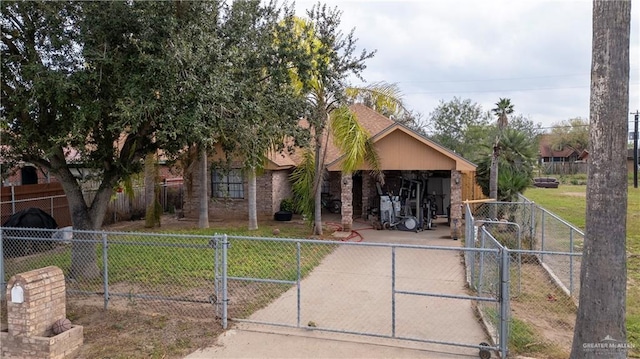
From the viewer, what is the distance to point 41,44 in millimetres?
7840

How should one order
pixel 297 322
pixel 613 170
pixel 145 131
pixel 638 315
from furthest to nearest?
pixel 145 131 → pixel 638 315 → pixel 297 322 → pixel 613 170

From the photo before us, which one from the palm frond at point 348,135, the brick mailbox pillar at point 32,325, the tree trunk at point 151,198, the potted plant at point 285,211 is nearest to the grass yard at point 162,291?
the brick mailbox pillar at point 32,325

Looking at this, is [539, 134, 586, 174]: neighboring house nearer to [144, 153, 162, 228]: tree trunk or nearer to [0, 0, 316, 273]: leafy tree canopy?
[144, 153, 162, 228]: tree trunk

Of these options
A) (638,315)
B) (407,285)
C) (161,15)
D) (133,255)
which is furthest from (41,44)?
(638,315)

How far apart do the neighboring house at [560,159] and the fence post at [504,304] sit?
54.7m

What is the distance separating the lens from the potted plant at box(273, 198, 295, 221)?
18.7 m

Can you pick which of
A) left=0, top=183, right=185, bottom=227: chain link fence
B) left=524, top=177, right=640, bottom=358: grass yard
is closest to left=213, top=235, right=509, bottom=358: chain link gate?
left=524, top=177, right=640, bottom=358: grass yard

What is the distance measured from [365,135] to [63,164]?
899cm

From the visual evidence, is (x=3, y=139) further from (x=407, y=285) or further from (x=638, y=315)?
(x=638, y=315)

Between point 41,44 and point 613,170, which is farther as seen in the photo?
point 41,44

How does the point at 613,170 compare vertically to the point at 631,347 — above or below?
above

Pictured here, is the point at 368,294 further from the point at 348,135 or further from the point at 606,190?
the point at 348,135

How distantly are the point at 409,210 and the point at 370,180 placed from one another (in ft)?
11.0

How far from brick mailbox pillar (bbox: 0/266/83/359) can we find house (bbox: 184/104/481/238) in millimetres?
9838
